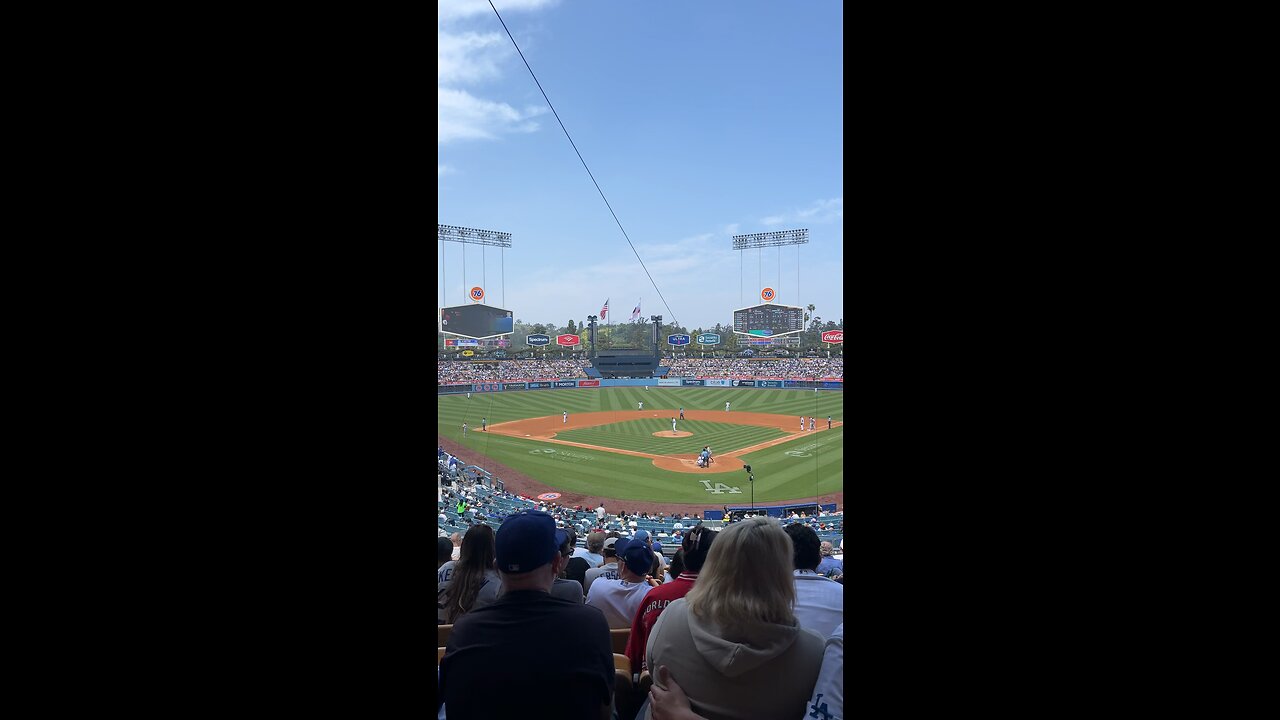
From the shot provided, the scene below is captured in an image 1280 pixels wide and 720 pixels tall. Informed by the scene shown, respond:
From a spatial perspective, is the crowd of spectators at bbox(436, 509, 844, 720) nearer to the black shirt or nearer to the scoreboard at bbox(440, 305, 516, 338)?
the black shirt

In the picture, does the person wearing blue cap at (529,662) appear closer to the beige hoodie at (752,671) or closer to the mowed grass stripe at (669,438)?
the beige hoodie at (752,671)

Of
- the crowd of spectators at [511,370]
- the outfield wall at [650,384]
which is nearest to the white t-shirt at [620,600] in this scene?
the outfield wall at [650,384]

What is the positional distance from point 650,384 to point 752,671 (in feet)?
146

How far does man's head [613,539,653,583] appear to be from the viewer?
10.9ft

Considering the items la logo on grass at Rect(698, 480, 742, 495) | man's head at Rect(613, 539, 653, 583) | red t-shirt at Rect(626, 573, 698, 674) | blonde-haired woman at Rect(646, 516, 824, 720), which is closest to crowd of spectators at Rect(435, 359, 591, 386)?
la logo on grass at Rect(698, 480, 742, 495)

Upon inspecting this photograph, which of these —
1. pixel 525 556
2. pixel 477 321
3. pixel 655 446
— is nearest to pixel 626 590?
pixel 525 556

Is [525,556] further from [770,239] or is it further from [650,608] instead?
[770,239]

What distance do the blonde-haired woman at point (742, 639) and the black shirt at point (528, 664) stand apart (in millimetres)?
171

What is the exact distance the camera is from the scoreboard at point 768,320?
177 ft

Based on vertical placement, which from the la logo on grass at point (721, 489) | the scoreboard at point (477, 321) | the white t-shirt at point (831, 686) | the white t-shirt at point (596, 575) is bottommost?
the la logo on grass at point (721, 489)

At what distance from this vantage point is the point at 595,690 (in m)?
1.59

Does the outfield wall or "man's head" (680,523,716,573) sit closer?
"man's head" (680,523,716,573)
